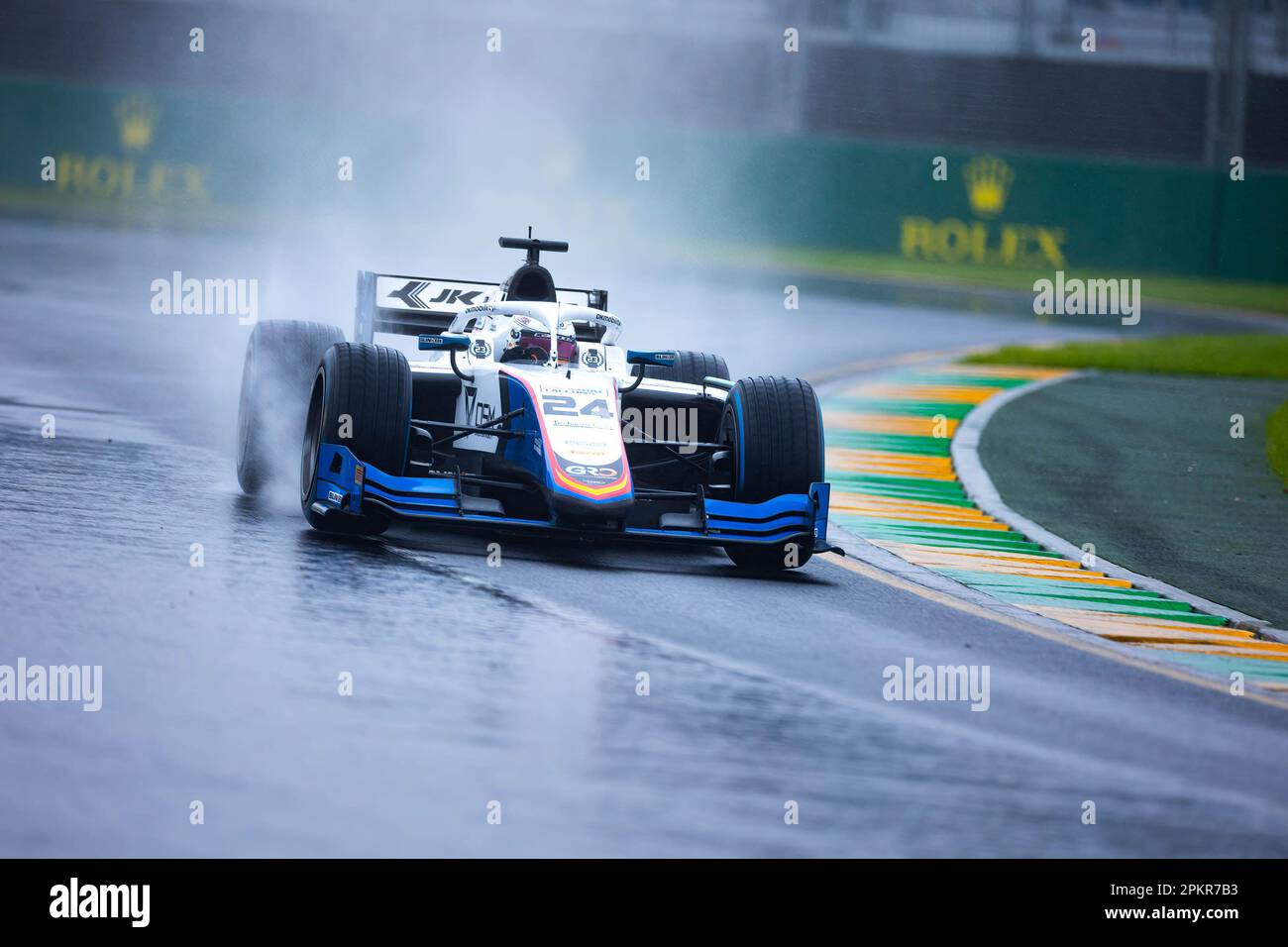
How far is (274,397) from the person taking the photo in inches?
435

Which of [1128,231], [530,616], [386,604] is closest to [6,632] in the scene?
[386,604]

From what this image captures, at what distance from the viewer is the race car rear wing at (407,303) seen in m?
12.5

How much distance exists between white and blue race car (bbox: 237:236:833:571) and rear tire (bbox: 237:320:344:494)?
0.04ft

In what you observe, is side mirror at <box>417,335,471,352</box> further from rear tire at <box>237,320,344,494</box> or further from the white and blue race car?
rear tire at <box>237,320,344,494</box>

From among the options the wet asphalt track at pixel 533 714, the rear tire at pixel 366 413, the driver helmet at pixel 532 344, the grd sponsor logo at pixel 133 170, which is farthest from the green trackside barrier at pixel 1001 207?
the wet asphalt track at pixel 533 714

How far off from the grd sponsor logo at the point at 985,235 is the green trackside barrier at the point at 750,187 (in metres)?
0.03

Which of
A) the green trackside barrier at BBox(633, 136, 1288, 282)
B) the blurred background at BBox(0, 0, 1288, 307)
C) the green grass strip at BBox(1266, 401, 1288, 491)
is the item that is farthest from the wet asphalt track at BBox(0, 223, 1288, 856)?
the green trackside barrier at BBox(633, 136, 1288, 282)

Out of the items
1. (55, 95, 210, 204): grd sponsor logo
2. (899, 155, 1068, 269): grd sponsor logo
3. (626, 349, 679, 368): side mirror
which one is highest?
(55, 95, 210, 204): grd sponsor logo

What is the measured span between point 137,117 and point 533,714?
30.7 metres

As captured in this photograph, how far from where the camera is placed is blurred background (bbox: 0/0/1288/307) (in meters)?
31.9

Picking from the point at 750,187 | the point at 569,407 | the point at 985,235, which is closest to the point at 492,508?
the point at 569,407

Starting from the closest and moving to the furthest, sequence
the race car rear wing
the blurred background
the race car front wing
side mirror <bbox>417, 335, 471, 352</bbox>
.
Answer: the race car front wing < side mirror <bbox>417, 335, 471, 352</bbox> < the race car rear wing < the blurred background

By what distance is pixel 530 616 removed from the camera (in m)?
8.08

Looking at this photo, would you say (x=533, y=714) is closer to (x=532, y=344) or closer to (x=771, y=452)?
(x=771, y=452)
